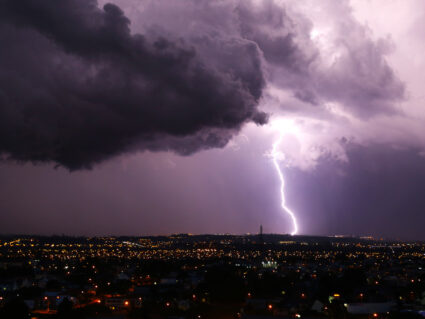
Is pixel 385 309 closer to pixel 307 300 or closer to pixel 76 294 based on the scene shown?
pixel 307 300

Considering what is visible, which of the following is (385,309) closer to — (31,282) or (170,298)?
(170,298)

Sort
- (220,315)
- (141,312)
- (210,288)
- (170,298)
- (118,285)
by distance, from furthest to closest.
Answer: (118,285) → (210,288) → (170,298) → (220,315) → (141,312)

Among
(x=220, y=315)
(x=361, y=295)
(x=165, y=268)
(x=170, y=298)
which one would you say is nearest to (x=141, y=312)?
(x=220, y=315)

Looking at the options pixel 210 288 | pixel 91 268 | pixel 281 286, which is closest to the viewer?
pixel 210 288

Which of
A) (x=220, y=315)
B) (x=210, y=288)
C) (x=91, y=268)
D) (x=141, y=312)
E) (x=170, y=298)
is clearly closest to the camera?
(x=141, y=312)

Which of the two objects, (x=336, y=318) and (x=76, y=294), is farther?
(x=76, y=294)

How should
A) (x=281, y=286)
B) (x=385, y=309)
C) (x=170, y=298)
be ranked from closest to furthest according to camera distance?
1. (x=385, y=309)
2. (x=170, y=298)
3. (x=281, y=286)

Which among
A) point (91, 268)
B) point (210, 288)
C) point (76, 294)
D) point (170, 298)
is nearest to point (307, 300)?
point (210, 288)

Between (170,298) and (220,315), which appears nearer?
(220,315)
